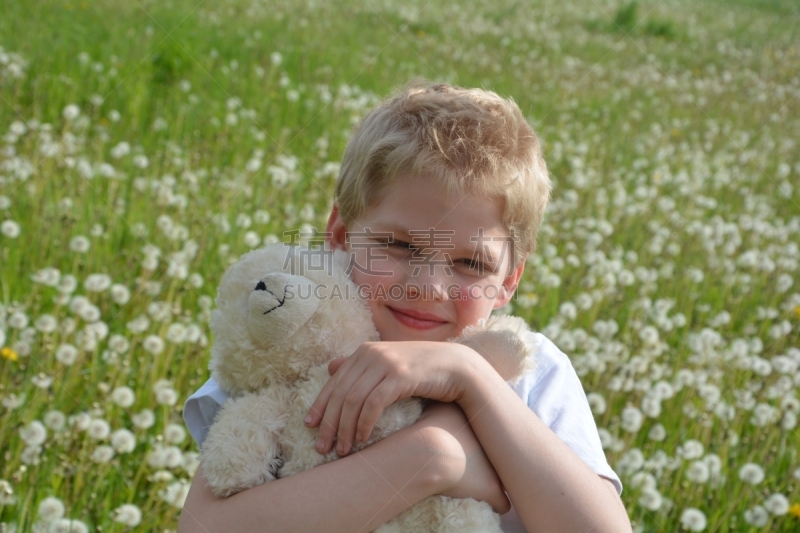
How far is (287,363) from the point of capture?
1.25 m

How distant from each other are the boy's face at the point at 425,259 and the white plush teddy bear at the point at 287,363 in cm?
9

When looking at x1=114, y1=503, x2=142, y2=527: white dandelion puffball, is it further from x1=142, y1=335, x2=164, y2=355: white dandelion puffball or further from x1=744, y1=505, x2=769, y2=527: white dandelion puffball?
x1=744, y1=505, x2=769, y2=527: white dandelion puffball

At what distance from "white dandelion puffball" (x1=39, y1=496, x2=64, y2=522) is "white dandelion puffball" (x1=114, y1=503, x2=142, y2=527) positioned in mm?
120

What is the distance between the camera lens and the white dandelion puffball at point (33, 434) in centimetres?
196

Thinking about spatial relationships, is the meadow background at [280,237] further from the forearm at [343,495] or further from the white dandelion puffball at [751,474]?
the forearm at [343,495]

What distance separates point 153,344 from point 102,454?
0.45m

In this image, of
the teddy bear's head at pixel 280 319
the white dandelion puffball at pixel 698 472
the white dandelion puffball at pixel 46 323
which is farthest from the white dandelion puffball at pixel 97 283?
the white dandelion puffball at pixel 698 472

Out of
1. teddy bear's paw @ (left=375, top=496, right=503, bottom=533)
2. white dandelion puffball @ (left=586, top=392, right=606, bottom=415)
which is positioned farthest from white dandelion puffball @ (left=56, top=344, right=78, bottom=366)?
white dandelion puffball @ (left=586, top=392, right=606, bottom=415)

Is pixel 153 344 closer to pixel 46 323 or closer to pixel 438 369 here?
pixel 46 323

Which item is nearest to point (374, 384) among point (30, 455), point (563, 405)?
point (563, 405)

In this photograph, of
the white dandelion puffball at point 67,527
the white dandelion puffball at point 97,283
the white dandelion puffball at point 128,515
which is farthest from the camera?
the white dandelion puffball at point 97,283

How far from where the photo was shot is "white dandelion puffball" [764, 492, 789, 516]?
7.41ft

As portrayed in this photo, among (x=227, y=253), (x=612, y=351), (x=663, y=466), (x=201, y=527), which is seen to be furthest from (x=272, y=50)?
(x=201, y=527)

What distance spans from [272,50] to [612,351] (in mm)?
4089
